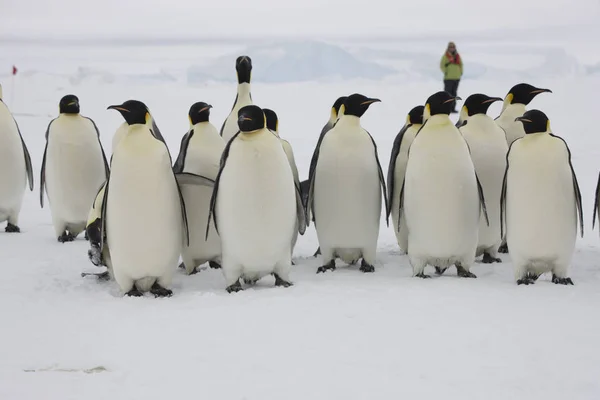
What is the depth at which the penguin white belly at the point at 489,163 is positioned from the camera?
502 centimetres

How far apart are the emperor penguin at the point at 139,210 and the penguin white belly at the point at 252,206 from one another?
0.31 meters

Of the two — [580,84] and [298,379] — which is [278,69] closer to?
[580,84]

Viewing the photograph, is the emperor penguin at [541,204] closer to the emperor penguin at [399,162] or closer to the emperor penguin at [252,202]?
the emperor penguin at [399,162]

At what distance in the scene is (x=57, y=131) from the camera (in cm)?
562

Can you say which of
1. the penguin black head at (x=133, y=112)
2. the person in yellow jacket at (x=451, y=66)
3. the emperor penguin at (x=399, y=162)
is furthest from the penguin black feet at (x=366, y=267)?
the person in yellow jacket at (x=451, y=66)

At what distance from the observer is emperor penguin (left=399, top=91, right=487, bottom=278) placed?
442cm

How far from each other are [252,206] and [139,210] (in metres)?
0.60

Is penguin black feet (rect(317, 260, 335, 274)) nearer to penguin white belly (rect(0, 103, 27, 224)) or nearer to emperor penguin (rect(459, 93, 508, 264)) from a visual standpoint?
emperor penguin (rect(459, 93, 508, 264))

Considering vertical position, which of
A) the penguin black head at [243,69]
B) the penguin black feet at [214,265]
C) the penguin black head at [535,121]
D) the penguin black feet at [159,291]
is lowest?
the penguin black feet at [214,265]

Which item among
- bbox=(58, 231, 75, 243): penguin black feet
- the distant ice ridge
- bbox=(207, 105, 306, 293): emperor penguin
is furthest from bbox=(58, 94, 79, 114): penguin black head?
the distant ice ridge

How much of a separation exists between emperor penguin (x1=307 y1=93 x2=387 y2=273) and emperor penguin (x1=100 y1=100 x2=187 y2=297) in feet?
3.39

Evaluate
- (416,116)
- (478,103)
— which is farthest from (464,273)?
(416,116)

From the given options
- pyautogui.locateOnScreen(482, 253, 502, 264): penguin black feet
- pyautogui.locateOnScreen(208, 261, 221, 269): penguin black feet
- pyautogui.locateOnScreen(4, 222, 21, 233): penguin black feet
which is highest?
pyautogui.locateOnScreen(482, 253, 502, 264): penguin black feet

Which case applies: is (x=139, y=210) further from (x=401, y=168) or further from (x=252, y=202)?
(x=401, y=168)
